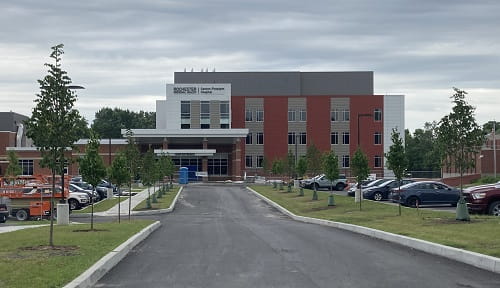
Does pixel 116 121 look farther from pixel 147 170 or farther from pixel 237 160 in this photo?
pixel 147 170

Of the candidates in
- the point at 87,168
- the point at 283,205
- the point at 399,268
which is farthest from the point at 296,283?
the point at 283,205

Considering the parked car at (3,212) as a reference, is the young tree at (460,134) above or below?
above

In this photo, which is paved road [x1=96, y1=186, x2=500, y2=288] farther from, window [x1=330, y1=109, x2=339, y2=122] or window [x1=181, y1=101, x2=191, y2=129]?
window [x1=330, y1=109, x2=339, y2=122]

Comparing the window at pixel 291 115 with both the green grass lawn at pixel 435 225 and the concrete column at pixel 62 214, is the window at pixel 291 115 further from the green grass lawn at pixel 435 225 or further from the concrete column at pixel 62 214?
the concrete column at pixel 62 214

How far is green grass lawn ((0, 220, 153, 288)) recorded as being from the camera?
11.5 meters

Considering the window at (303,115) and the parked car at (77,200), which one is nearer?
the parked car at (77,200)

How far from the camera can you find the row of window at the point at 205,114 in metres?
100

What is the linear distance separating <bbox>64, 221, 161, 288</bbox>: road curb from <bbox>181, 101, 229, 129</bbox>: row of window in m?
79.9

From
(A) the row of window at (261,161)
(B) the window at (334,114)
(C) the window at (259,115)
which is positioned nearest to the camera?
(A) the row of window at (261,161)

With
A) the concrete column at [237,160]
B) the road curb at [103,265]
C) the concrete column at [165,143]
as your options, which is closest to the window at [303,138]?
the concrete column at [237,160]

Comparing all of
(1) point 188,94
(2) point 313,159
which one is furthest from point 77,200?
(1) point 188,94

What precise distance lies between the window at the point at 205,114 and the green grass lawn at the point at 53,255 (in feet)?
255

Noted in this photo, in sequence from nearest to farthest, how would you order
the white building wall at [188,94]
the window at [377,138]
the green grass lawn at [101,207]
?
1. the green grass lawn at [101,207]
2. the white building wall at [188,94]
3. the window at [377,138]

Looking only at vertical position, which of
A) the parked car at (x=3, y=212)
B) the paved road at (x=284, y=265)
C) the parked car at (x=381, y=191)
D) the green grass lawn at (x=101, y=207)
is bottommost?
the green grass lawn at (x=101, y=207)
